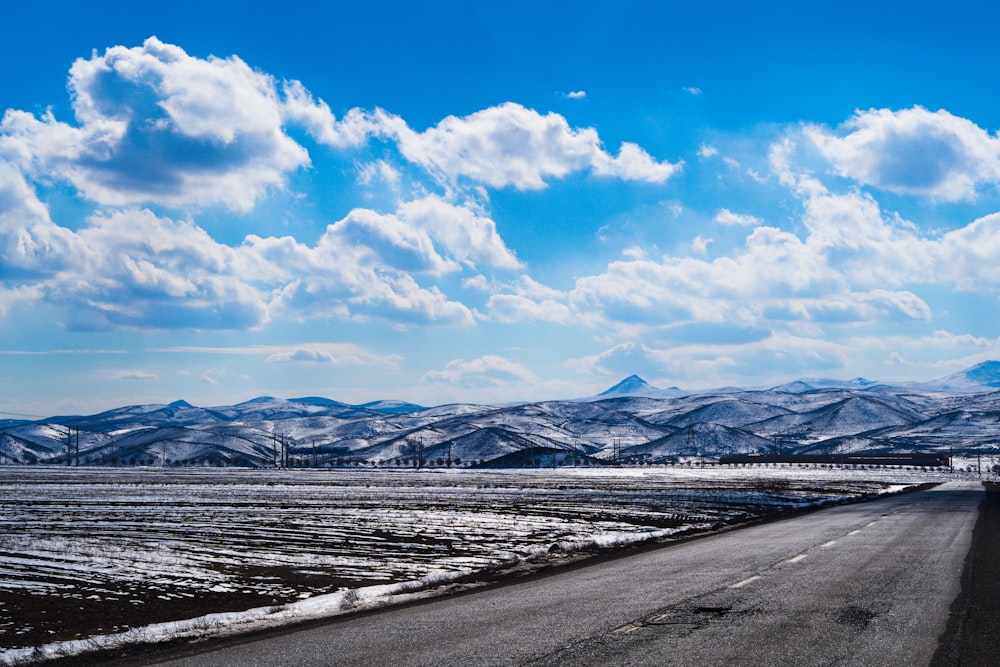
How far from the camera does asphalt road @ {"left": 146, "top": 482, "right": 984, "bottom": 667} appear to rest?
444 inches

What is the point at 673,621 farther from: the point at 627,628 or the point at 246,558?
the point at 246,558

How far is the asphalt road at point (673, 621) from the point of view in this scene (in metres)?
11.3

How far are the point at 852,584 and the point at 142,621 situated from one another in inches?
529

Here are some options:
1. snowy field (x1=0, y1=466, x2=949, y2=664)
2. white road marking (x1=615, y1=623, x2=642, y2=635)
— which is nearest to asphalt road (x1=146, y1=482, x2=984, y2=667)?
white road marking (x1=615, y1=623, x2=642, y2=635)

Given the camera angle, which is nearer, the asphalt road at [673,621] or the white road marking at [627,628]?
the asphalt road at [673,621]

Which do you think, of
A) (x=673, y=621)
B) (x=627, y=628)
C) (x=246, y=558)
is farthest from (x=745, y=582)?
(x=246, y=558)

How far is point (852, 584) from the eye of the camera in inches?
688

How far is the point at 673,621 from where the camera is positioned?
13477 millimetres

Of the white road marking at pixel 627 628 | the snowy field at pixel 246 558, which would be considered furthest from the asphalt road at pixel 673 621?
the snowy field at pixel 246 558

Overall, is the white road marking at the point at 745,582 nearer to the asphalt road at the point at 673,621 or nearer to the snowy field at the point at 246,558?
the asphalt road at the point at 673,621

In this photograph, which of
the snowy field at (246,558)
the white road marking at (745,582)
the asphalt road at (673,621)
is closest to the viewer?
the asphalt road at (673,621)

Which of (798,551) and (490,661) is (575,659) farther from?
(798,551)

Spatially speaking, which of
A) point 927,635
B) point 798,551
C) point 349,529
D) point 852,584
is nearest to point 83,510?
point 349,529

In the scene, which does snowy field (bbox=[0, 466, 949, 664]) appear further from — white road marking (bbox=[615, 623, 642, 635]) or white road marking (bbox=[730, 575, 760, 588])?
white road marking (bbox=[730, 575, 760, 588])
